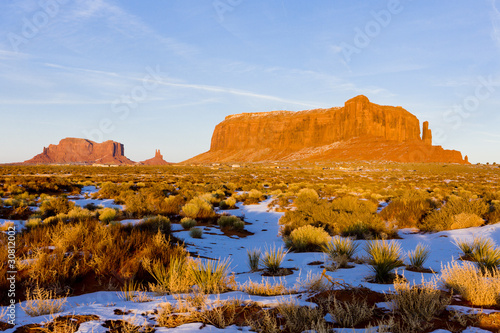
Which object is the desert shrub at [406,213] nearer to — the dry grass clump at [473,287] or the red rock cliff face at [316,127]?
the dry grass clump at [473,287]

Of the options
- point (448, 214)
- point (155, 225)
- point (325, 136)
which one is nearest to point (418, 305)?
point (155, 225)

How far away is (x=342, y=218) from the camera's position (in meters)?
10.5

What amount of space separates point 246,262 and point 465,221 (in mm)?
7864

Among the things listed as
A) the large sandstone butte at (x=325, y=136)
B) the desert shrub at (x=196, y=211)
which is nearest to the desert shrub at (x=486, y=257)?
the desert shrub at (x=196, y=211)

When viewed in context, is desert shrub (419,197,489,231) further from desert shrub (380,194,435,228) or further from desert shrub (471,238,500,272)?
desert shrub (471,238,500,272)

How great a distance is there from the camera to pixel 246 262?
6977 mm

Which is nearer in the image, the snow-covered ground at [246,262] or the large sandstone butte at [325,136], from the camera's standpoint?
the snow-covered ground at [246,262]

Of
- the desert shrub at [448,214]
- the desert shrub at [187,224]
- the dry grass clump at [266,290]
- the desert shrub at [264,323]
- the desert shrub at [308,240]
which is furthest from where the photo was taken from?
the desert shrub at [187,224]

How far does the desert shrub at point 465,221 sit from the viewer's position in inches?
397

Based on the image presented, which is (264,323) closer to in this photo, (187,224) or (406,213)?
(187,224)

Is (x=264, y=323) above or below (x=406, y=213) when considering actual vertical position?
below

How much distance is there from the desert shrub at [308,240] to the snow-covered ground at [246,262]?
0.45 metres

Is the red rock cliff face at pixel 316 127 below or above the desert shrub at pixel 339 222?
above

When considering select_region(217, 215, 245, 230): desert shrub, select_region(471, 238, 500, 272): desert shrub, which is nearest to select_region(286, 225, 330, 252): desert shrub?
select_region(217, 215, 245, 230): desert shrub
